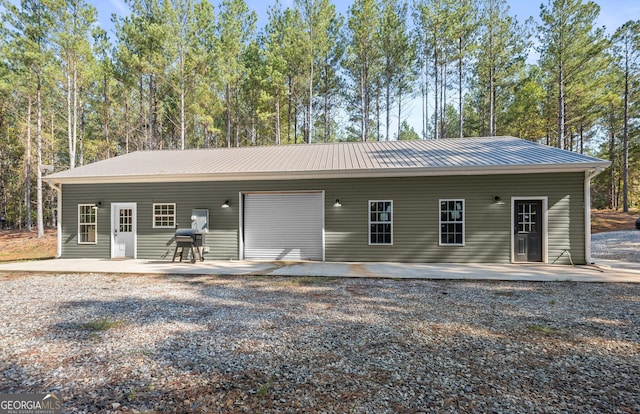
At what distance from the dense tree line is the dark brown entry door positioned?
11.7 metres

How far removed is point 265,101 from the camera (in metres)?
18.0

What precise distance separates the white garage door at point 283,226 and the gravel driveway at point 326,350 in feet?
12.2

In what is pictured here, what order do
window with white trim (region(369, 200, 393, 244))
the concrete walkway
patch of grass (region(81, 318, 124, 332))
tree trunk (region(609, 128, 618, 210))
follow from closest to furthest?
patch of grass (region(81, 318, 124, 332)), the concrete walkway, window with white trim (region(369, 200, 393, 244)), tree trunk (region(609, 128, 618, 210))

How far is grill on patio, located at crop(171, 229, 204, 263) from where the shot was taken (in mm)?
8320

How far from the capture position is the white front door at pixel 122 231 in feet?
31.0

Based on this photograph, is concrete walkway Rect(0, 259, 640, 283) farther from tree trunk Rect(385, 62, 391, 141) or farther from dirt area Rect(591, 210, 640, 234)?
tree trunk Rect(385, 62, 391, 141)

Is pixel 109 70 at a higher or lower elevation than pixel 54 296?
higher

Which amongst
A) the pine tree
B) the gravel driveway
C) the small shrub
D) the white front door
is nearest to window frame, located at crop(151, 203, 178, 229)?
the white front door

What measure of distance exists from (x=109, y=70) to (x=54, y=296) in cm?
1882

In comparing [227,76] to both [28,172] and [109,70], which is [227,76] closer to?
[109,70]

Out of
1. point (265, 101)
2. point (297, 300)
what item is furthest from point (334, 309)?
point (265, 101)

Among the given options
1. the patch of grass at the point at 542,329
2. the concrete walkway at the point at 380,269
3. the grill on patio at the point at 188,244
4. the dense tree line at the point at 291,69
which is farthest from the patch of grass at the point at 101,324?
the dense tree line at the point at 291,69

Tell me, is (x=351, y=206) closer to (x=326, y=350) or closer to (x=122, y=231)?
(x=326, y=350)

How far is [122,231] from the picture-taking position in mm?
9555
